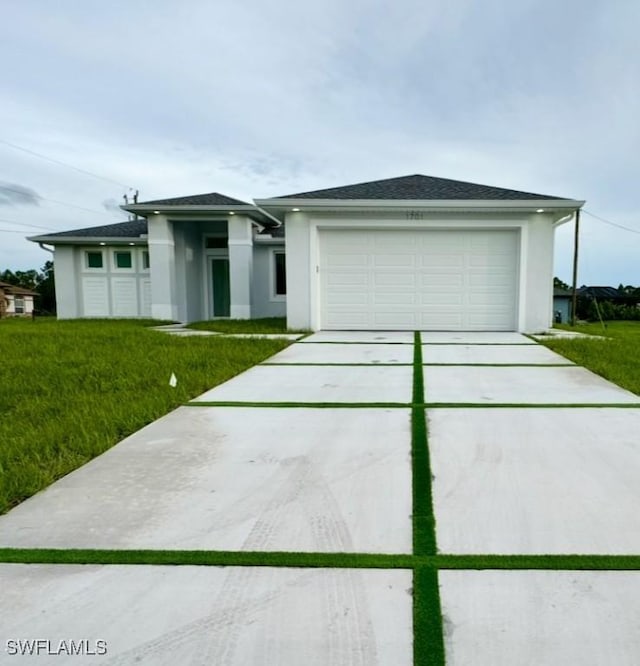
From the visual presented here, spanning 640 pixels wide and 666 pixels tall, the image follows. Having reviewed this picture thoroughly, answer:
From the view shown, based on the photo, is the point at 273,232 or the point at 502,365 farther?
the point at 273,232

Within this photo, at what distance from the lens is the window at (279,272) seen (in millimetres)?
15109

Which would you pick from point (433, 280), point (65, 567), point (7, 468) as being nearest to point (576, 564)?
point (65, 567)

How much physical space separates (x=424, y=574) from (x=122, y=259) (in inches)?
653

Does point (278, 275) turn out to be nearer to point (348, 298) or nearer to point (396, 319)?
point (348, 298)

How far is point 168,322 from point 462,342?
8825 mm

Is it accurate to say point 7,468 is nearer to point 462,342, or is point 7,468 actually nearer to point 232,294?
point 462,342

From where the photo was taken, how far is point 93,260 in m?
16.3

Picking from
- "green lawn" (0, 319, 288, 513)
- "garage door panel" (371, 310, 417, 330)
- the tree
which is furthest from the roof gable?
the tree

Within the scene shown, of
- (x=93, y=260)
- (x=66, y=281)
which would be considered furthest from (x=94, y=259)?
(x=66, y=281)

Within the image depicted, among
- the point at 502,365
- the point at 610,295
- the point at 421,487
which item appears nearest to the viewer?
the point at 421,487

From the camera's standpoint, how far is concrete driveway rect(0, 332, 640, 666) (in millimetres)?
1351

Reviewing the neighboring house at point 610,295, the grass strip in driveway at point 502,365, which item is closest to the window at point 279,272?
the grass strip in driveway at point 502,365

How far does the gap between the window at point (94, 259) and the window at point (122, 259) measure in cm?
57

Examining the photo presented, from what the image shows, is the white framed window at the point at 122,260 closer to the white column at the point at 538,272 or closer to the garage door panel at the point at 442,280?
the garage door panel at the point at 442,280
